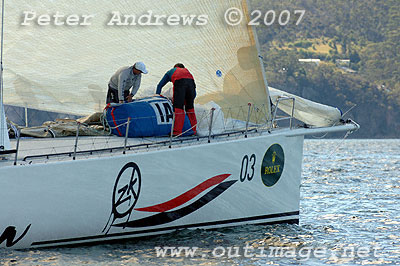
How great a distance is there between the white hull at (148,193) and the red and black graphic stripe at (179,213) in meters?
0.01

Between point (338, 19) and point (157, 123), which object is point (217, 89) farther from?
point (338, 19)

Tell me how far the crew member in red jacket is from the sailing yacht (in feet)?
0.72

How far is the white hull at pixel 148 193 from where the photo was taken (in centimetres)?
606

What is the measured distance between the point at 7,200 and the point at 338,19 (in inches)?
3719

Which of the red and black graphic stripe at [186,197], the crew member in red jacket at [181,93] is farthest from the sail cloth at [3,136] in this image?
the crew member in red jacket at [181,93]

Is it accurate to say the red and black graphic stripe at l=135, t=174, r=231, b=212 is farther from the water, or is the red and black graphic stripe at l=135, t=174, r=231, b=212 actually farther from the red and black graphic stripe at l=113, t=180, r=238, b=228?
the water

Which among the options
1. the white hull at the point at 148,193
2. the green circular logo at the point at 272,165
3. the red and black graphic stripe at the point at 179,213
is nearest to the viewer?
the white hull at the point at 148,193

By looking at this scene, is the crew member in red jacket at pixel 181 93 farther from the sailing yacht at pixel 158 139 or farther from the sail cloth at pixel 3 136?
A: the sail cloth at pixel 3 136

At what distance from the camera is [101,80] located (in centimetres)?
848

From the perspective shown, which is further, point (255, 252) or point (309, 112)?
point (309, 112)

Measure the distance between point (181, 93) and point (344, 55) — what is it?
273ft

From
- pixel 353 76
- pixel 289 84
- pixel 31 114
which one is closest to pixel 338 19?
pixel 353 76

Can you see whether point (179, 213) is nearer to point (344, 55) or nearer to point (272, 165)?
point (272, 165)

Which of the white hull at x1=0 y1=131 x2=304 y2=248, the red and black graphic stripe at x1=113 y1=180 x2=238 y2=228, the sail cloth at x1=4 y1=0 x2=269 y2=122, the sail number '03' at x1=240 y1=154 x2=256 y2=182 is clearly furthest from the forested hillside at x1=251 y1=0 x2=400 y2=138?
the red and black graphic stripe at x1=113 y1=180 x2=238 y2=228
